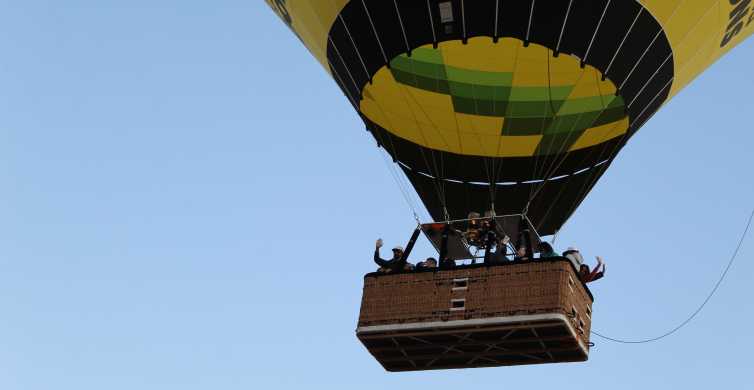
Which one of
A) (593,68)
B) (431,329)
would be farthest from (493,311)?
(593,68)

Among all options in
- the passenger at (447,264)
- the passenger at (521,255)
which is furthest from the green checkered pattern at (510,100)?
the passenger at (447,264)

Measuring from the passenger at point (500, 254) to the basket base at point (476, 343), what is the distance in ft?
2.21

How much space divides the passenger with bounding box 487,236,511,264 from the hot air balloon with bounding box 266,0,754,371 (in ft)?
0.67

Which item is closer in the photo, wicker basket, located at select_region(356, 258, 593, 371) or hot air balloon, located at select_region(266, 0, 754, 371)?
wicker basket, located at select_region(356, 258, 593, 371)

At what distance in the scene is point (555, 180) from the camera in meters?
17.3

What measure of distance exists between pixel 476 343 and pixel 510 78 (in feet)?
8.96

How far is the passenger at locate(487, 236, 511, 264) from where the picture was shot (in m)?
15.1

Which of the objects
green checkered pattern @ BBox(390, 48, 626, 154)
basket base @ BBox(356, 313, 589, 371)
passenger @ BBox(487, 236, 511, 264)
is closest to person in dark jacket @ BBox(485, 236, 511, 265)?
passenger @ BBox(487, 236, 511, 264)

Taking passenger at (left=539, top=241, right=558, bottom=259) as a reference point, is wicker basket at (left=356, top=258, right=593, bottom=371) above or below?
below

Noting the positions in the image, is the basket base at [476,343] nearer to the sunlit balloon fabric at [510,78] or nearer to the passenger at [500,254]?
the passenger at [500,254]

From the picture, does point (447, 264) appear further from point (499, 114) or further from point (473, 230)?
point (499, 114)

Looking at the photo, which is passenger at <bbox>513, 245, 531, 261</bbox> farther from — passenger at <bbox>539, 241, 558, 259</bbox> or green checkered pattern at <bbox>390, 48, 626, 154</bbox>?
green checkered pattern at <bbox>390, 48, 626, 154</bbox>

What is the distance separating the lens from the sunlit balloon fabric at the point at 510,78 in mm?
15039

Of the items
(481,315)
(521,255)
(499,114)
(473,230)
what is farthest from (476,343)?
(499,114)
